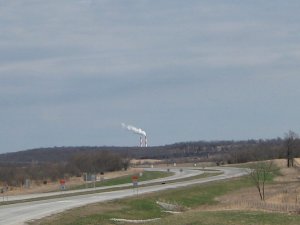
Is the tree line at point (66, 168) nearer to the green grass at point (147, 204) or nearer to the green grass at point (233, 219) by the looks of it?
the green grass at point (147, 204)

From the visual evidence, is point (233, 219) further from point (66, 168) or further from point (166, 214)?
point (66, 168)

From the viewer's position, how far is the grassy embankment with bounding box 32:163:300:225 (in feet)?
95.5

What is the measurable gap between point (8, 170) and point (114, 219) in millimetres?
63649

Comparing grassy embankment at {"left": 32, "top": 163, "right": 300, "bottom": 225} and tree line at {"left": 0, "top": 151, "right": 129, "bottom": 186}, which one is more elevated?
tree line at {"left": 0, "top": 151, "right": 129, "bottom": 186}

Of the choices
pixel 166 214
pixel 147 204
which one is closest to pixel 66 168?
pixel 147 204

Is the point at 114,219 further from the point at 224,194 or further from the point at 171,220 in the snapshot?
the point at 224,194

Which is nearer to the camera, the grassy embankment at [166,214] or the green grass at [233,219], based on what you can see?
the green grass at [233,219]

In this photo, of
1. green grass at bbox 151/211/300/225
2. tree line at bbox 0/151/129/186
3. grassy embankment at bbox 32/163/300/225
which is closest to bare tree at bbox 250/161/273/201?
grassy embankment at bbox 32/163/300/225

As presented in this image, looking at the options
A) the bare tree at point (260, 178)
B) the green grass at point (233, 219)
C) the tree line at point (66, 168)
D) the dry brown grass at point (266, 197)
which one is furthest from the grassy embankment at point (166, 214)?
the tree line at point (66, 168)

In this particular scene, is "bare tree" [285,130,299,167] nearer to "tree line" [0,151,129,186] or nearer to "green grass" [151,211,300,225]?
"tree line" [0,151,129,186]

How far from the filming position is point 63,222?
1213 inches

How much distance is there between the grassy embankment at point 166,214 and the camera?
1146 inches

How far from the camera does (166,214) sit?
131 ft

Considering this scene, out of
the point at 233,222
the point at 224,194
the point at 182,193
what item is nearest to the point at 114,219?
the point at 233,222
